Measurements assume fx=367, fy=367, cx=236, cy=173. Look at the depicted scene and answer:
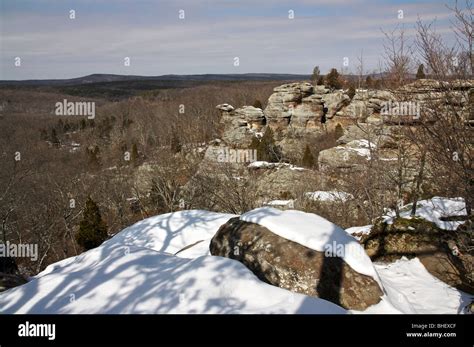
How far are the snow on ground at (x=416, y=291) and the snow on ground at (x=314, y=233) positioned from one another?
742 millimetres

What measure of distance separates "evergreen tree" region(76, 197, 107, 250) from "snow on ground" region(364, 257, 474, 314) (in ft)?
60.7

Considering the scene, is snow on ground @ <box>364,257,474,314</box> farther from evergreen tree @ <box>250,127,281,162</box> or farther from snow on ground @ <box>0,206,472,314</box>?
evergreen tree @ <box>250,127,281,162</box>

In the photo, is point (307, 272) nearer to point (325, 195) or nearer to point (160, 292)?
point (160, 292)

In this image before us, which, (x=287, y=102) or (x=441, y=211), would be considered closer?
(x=441, y=211)

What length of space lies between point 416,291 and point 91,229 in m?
19.5

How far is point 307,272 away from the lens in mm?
6383

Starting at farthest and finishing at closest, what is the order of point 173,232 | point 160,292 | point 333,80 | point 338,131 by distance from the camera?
point 333,80 < point 338,131 < point 173,232 < point 160,292

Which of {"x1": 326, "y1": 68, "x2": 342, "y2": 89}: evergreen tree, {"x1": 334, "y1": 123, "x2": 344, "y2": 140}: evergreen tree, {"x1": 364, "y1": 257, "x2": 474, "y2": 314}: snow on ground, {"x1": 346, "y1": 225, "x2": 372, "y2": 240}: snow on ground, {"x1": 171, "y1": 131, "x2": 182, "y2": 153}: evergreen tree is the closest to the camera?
{"x1": 364, "y1": 257, "x2": 474, "y2": 314}: snow on ground

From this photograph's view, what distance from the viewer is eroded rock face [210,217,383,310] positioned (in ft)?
20.4

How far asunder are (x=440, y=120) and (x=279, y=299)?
4337 mm

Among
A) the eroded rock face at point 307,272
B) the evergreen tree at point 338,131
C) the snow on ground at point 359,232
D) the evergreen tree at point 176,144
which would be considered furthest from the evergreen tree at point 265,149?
the eroded rock face at point 307,272

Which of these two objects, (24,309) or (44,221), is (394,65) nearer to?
(24,309)

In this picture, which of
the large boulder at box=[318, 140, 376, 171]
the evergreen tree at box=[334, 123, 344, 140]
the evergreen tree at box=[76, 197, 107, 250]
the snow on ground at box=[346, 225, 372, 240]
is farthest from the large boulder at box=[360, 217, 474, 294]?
the evergreen tree at box=[334, 123, 344, 140]

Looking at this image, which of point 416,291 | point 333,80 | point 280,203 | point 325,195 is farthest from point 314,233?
point 333,80
